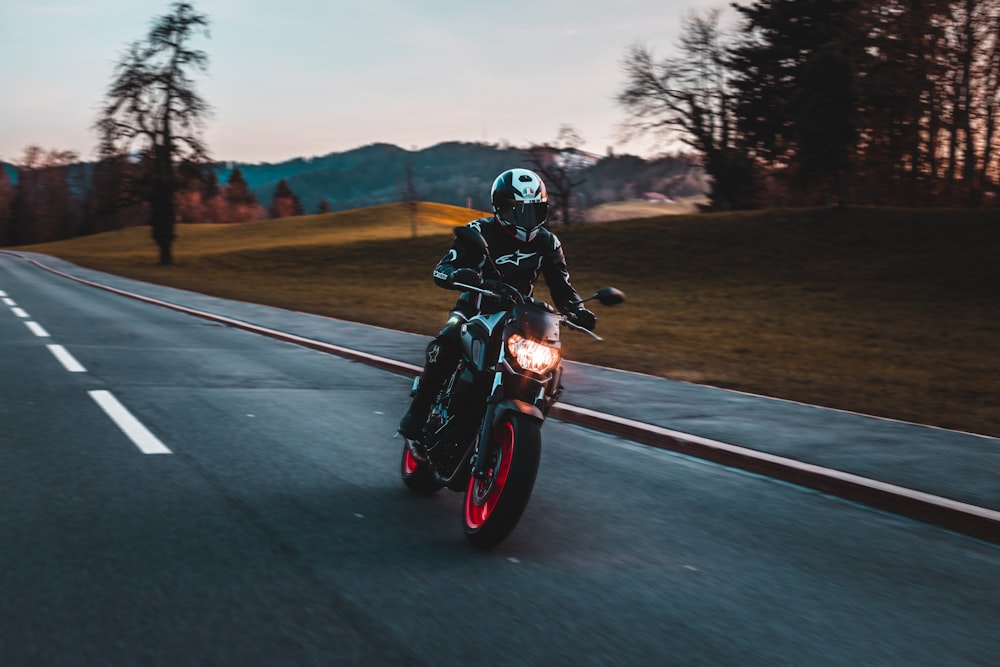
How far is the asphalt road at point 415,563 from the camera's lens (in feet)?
11.0

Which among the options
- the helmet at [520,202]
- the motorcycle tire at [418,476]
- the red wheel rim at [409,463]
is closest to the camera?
the helmet at [520,202]

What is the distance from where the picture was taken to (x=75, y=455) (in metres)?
6.27

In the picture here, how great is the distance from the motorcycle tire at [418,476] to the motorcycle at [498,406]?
307 millimetres

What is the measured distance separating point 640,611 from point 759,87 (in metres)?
51.1

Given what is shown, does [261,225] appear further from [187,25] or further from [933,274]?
[933,274]

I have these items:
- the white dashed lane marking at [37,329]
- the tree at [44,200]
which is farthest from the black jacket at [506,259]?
the tree at [44,200]

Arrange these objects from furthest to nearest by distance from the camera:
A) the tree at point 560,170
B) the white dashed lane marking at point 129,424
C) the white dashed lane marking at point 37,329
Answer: the tree at point 560,170
the white dashed lane marking at point 37,329
the white dashed lane marking at point 129,424

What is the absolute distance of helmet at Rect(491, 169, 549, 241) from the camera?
4996 mm

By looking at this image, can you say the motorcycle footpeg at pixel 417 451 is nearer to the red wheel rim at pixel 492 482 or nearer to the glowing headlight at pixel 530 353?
the red wheel rim at pixel 492 482

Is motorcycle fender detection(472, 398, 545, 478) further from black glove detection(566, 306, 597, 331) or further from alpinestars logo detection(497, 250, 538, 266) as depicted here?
alpinestars logo detection(497, 250, 538, 266)

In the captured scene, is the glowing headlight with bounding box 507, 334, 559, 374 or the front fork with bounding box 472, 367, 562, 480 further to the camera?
the glowing headlight with bounding box 507, 334, 559, 374

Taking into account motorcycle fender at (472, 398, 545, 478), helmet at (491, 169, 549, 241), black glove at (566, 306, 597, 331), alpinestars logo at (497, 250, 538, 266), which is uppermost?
helmet at (491, 169, 549, 241)

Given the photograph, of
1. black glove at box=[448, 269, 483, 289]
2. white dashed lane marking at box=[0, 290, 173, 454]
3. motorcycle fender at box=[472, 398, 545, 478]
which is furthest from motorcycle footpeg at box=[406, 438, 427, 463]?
white dashed lane marking at box=[0, 290, 173, 454]

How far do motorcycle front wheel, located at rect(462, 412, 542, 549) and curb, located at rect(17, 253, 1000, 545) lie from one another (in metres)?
2.69
